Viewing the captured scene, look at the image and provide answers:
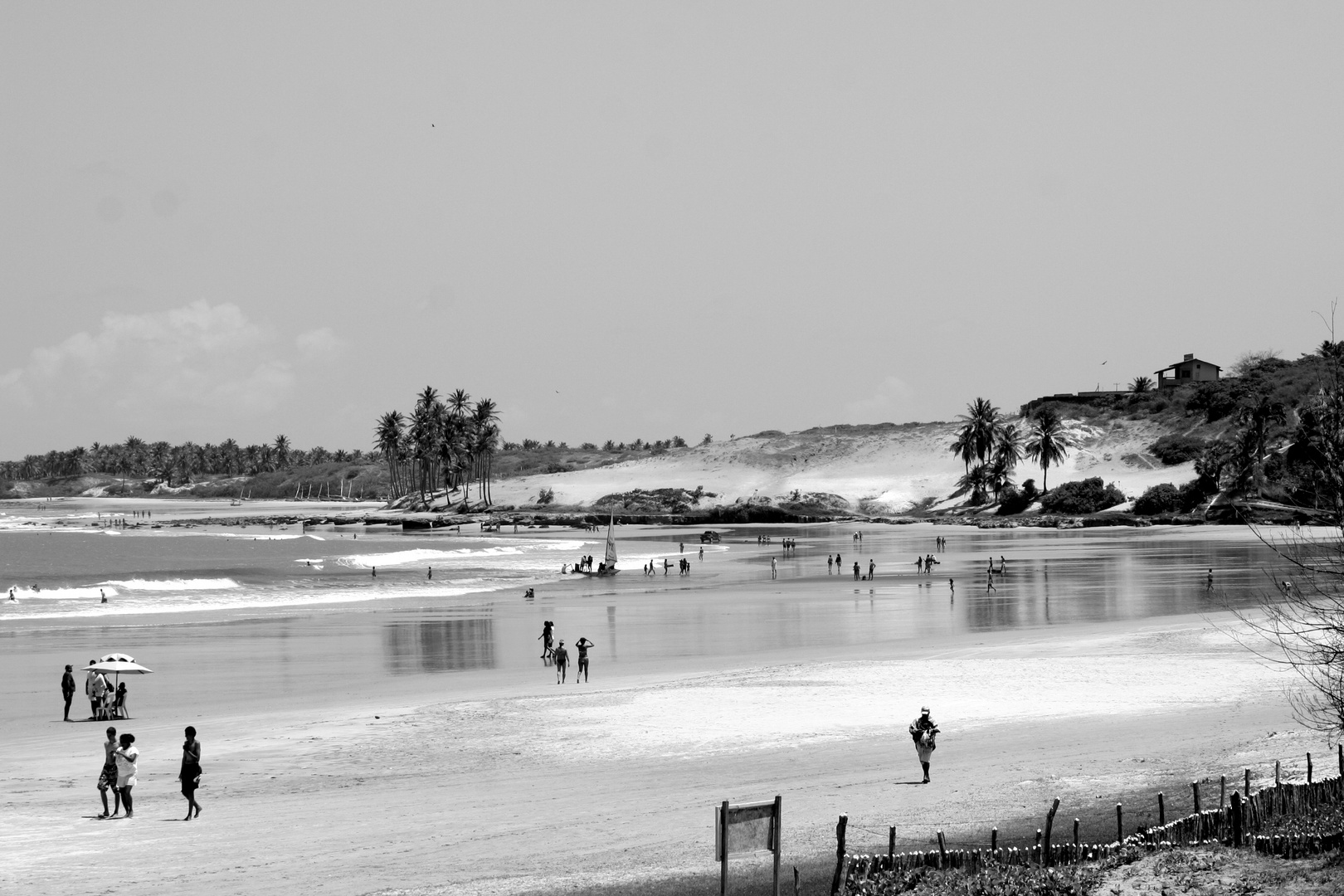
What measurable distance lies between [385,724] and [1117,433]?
11653 cm

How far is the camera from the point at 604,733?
792 inches

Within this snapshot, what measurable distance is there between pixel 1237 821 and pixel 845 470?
13421cm

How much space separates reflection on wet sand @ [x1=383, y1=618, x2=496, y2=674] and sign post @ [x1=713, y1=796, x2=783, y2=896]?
19837 mm

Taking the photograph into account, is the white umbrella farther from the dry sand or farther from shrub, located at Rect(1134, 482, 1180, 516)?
shrub, located at Rect(1134, 482, 1180, 516)

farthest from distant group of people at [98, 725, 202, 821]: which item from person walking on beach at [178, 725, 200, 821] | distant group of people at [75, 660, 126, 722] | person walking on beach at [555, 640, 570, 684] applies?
person walking on beach at [555, 640, 570, 684]

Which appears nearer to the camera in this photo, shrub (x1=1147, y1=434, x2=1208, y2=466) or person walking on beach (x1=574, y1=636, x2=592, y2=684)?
person walking on beach (x1=574, y1=636, x2=592, y2=684)

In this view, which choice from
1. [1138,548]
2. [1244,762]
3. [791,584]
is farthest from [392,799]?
[1138,548]

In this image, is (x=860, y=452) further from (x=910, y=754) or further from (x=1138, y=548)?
(x=910, y=754)

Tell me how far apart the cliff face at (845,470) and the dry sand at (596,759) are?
8834 cm

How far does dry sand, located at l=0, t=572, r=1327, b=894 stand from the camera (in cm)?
1316

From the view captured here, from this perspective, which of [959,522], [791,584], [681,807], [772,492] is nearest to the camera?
[681,807]

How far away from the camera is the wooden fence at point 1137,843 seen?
11320mm

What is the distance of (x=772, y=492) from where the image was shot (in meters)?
137

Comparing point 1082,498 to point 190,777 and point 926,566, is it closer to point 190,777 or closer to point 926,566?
point 926,566
